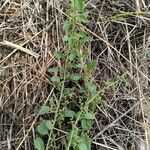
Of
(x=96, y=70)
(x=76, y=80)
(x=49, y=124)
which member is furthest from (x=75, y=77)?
(x=49, y=124)

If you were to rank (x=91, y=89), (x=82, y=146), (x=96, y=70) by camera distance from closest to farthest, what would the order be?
(x=82, y=146), (x=91, y=89), (x=96, y=70)

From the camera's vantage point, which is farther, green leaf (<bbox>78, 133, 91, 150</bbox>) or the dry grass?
the dry grass

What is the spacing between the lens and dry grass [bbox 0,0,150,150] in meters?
1.63

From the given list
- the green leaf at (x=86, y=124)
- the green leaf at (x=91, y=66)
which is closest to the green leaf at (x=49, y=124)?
the green leaf at (x=86, y=124)

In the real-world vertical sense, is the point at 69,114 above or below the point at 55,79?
below

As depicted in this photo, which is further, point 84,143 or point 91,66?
point 91,66

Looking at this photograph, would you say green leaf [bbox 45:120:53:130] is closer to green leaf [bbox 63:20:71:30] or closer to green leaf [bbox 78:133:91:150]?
green leaf [bbox 78:133:91:150]

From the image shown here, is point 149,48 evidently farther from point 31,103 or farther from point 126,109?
point 31,103

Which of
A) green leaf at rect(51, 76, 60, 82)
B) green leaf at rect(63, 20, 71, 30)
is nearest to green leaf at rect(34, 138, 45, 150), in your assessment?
green leaf at rect(51, 76, 60, 82)

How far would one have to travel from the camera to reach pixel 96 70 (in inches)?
68.2

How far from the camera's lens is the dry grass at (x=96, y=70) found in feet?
5.34

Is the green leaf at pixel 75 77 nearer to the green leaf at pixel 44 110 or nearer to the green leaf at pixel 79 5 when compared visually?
the green leaf at pixel 44 110

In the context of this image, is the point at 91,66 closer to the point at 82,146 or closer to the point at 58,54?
the point at 58,54

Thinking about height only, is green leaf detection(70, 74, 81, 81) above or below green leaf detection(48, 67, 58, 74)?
below
